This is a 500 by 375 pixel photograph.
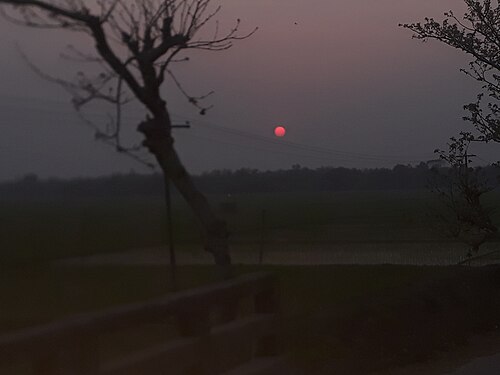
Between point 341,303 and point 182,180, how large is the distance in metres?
5.11

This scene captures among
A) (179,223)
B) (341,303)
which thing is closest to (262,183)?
(179,223)

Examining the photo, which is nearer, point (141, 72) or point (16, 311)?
point (141, 72)

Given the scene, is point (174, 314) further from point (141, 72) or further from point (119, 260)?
point (119, 260)

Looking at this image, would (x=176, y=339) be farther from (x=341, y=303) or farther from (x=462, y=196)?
(x=462, y=196)

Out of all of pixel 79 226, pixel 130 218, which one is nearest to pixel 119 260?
pixel 130 218

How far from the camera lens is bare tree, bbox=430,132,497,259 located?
68.2ft

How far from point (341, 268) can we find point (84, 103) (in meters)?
15.0

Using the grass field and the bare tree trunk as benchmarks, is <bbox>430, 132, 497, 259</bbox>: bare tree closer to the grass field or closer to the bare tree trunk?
the grass field

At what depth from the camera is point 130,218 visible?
1076 inches

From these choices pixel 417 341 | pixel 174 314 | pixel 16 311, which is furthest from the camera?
pixel 16 311

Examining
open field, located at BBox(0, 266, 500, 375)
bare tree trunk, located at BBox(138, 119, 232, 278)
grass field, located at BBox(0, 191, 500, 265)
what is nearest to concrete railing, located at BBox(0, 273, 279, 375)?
open field, located at BBox(0, 266, 500, 375)

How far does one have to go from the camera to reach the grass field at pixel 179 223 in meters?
22.5

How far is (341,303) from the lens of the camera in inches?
624

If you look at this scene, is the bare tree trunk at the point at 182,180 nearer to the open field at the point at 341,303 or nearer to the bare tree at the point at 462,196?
the open field at the point at 341,303
